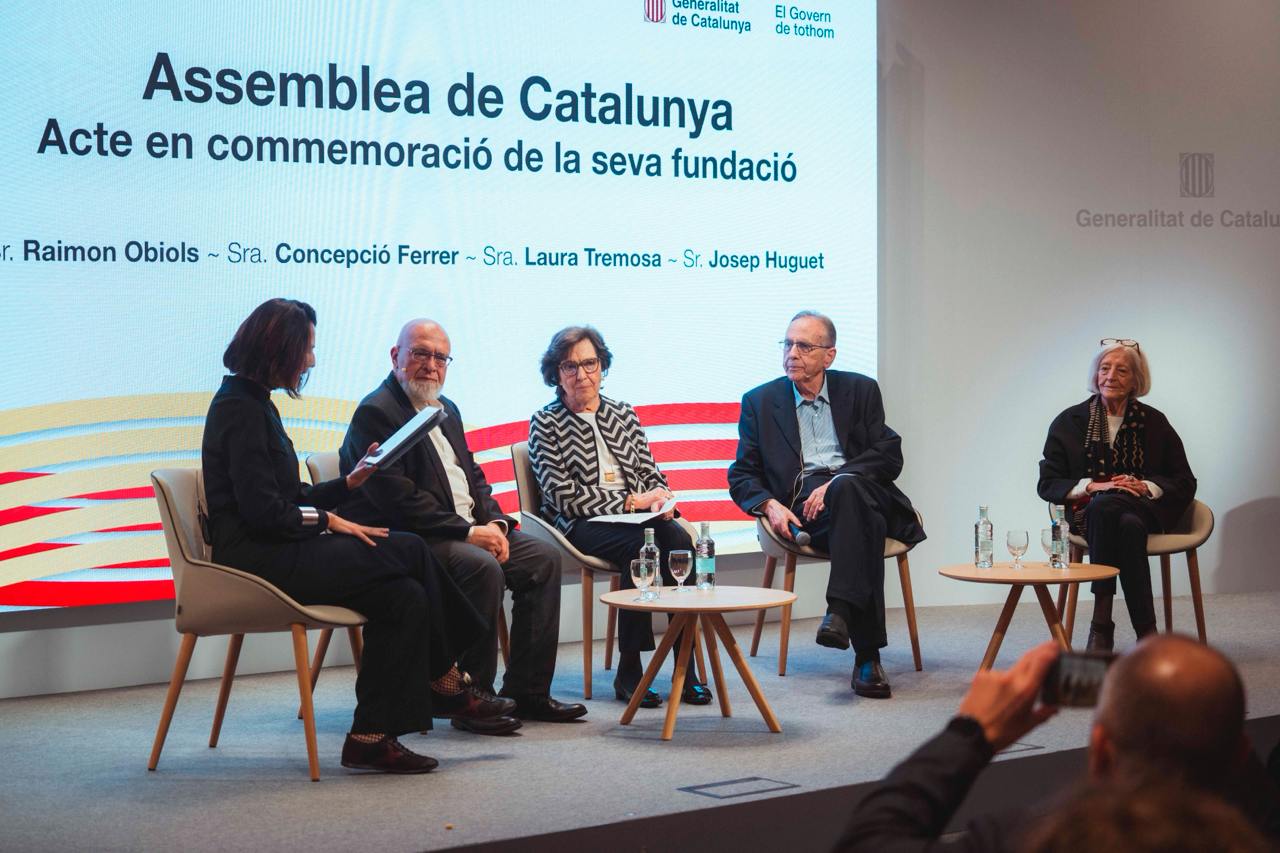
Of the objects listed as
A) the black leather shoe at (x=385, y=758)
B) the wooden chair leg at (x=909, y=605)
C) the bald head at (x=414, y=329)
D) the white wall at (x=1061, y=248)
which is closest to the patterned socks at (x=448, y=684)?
the black leather shoe at (x=385, y=758)

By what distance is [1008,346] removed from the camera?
689cm

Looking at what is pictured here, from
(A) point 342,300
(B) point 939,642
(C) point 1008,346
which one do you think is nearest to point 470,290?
(A) point 342,300

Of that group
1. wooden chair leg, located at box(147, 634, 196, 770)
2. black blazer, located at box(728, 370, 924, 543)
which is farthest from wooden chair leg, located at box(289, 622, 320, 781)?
black blazer, located at box(728, 370, 924, 543)

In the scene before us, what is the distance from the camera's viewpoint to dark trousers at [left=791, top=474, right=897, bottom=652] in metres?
4.84

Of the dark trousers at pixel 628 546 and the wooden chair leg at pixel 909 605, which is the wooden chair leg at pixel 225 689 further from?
the wooden chair leg at pixel 909 605

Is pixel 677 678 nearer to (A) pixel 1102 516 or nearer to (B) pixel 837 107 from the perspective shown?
(A) pixel 1102 516

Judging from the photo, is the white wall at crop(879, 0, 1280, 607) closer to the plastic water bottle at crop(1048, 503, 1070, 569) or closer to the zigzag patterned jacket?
the plastic water bottle at crop(1048, 503, 1070, 569)

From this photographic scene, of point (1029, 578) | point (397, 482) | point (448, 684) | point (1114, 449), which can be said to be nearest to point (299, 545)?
point (397, 482)

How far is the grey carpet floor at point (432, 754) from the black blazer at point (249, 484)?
2.02ft

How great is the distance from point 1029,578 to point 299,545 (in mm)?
2324

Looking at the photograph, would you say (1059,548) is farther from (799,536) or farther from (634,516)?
(634,516)

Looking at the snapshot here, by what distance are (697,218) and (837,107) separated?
0.85 metres

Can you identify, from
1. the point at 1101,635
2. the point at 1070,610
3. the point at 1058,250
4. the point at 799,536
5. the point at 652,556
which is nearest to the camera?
the point at 652,556

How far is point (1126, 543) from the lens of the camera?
17.3 feet
